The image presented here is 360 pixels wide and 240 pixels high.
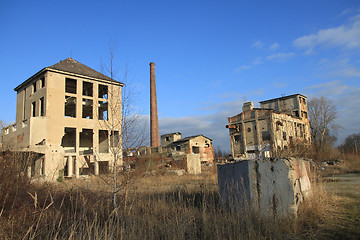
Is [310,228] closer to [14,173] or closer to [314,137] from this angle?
[14,173]

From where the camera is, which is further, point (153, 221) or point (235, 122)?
point (235, 122)

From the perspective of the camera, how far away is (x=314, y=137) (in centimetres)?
4716

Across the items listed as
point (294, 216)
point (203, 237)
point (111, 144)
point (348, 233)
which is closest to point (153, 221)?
point (203, 237)

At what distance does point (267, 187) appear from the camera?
5.30 meters

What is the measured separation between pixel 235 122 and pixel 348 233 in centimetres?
3841

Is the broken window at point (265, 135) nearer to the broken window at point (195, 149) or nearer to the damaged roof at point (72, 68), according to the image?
the broken window at point (195, 149)

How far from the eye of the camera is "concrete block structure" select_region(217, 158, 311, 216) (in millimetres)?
5211

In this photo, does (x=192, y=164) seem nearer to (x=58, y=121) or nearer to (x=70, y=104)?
(x=58, y=121)

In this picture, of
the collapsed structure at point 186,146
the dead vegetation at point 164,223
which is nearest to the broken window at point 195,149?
the collapsed structure at point 186,146

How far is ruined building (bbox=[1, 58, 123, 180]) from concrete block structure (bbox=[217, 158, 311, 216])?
55.5 feet

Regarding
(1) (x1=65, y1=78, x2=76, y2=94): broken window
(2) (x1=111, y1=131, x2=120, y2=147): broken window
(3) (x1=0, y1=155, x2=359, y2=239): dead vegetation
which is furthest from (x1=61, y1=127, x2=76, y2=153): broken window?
(2) (x1=111, y1=131, x2=120, y2=147): broken window

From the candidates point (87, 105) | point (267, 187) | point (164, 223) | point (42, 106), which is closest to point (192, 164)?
point (87, 105)

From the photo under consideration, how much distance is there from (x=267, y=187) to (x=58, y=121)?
76.0 ft

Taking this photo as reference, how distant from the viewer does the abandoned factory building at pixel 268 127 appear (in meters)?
38.9
